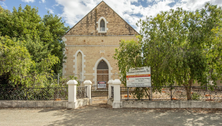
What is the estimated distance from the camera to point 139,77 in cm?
908

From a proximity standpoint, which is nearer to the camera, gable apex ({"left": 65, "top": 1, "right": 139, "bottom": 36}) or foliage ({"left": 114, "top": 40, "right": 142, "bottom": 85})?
foliage ({"left": 114, "top": 40, "right": 142, "bottom": 85})

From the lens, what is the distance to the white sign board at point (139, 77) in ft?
29.3

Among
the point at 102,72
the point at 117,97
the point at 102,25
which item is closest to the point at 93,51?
the point at 102,72

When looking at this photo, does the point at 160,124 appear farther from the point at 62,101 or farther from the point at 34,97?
the point at 34,97

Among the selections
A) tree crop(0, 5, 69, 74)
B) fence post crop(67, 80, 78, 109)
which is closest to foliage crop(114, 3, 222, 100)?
fence post crop(67, 80, 78, 109)

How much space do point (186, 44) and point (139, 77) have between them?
10.5 feet

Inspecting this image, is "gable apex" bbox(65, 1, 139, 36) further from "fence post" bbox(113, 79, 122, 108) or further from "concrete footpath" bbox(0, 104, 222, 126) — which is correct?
"concrete footpath" bbox(0, 104, 222, 126)

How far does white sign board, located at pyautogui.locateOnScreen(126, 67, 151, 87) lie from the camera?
8938mm

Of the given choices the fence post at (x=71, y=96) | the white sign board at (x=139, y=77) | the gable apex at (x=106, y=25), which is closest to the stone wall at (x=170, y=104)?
the white sign board at (x=139, y=77)

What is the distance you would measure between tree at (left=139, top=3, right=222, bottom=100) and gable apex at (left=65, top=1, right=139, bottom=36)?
9.36 metres

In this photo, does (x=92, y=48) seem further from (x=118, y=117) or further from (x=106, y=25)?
(x=118, y=117)

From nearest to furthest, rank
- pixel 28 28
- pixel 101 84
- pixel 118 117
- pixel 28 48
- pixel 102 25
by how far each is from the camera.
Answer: pixel 118 117 → pixel 28 48 → pixel 28 28 → pixel 101 84 → pixel 102 25

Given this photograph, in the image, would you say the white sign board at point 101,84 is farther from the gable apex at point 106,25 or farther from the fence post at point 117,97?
the fence post at point 117,97

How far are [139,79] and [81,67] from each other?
9.92 m
